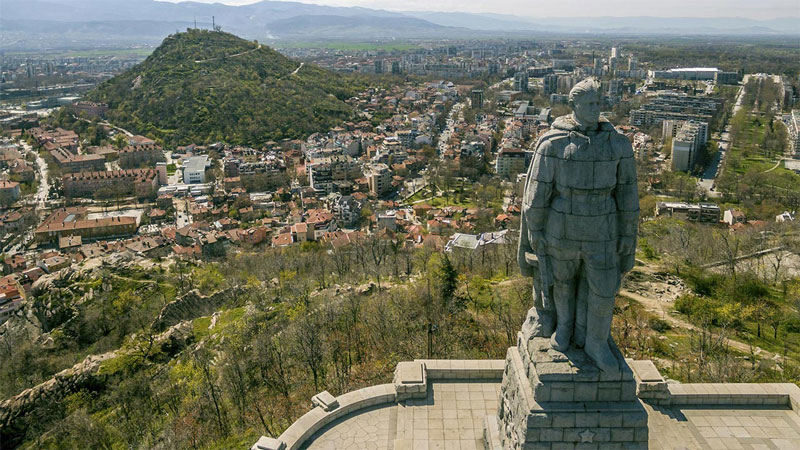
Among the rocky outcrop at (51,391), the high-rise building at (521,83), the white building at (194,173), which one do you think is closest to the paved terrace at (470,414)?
the rocky outcrop at (51,391)

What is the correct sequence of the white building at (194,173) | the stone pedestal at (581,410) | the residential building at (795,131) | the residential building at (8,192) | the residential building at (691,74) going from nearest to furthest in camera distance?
the stone pedestal at (581,410), the residential building at (8,192), the white building at (194,173), the residential building at (795,131), the residential building at (691,74)

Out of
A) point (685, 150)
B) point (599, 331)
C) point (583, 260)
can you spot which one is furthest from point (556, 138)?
point (685, 150)

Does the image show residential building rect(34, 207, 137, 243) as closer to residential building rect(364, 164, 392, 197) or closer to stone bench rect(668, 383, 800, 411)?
residential building rect(364, 164, 392, 197)

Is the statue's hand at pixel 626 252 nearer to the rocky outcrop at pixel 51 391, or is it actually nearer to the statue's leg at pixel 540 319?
the statue's leg at pixel 540 319

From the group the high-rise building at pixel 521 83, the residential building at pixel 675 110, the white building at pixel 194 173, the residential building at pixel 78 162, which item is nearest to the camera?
the white building at pixel 194 173

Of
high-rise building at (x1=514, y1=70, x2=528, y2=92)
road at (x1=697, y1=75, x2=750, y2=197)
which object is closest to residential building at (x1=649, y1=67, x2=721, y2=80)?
high-rise building at (x1=514, y1=70, x2=528, y2=92)

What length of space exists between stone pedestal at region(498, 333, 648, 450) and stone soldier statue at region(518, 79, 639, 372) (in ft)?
0.90

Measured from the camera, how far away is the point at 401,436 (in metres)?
9.37

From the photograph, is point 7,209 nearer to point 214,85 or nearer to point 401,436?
point 214,85

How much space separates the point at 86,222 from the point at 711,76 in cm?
12235

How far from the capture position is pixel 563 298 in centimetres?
769

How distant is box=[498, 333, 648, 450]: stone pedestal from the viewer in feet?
23.7

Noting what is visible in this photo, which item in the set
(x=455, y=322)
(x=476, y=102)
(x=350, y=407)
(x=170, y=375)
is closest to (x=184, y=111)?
(x=476, y=102)

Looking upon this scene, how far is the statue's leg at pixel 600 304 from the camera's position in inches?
288
